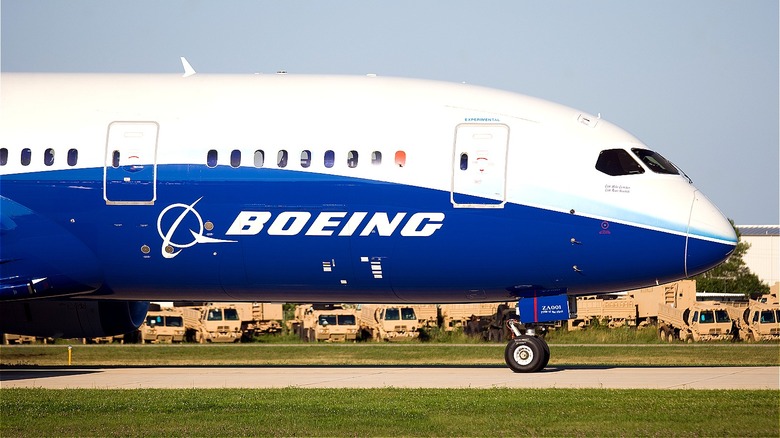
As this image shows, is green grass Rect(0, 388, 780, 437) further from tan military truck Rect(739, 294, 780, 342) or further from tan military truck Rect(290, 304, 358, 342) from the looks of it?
tan military truck Rect(739, 294, 780, 342)

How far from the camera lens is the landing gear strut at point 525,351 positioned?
24797mm

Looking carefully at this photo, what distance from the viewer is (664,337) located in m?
59.1

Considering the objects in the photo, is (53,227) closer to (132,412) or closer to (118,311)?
(118,311)

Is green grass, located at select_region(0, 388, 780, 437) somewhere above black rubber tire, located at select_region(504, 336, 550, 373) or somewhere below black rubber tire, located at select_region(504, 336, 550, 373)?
below

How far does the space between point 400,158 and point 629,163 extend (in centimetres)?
447

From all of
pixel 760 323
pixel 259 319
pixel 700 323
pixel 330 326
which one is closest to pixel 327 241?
pixel 330 326

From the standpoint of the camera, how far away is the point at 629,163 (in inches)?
936

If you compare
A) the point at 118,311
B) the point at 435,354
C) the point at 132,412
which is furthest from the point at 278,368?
the point at 435,354

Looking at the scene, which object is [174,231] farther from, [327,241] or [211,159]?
[327,241]

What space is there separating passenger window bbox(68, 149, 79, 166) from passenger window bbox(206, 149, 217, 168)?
268cm

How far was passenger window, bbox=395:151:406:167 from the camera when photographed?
78.5 feet

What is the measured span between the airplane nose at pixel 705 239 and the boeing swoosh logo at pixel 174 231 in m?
8.95

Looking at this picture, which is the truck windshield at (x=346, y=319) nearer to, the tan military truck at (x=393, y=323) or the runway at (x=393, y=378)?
the tan military truck at (x=393, y=323)

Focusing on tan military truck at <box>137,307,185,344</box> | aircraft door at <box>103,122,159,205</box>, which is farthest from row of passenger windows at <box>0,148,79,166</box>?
tan military truck at <box>137,307,185,344</box>
